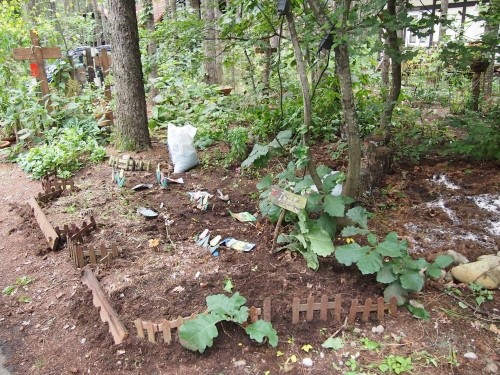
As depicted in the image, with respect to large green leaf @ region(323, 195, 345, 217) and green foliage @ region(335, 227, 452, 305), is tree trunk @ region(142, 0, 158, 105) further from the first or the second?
green foliage @ region(335, 227, 452, 305)

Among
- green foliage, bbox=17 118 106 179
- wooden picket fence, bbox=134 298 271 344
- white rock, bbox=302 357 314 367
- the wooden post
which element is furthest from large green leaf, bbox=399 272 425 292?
the wooden post

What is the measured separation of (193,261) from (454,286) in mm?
1987

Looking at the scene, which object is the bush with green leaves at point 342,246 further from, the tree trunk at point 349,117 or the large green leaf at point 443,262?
the tree trunk at point 349,117

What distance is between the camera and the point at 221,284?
9.76 feet

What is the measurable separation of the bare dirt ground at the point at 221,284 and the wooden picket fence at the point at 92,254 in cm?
6

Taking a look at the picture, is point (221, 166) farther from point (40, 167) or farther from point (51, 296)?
point (51, 296)

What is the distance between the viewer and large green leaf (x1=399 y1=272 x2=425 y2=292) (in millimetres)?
2637

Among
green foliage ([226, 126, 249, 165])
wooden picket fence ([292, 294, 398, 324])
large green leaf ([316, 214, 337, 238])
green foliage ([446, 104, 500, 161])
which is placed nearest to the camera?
wooden picket fence ([292, 294, 398, 324])

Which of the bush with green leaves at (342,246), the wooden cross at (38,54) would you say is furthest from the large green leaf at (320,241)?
the wooden cross at (38,54)

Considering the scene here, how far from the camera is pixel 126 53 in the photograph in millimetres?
5785

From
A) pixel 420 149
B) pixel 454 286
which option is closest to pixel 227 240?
pixel 454 286

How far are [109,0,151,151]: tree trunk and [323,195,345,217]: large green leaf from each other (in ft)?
12.9

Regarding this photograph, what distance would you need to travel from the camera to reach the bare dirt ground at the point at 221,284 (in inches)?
94.7

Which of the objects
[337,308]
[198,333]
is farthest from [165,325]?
[337,308]
